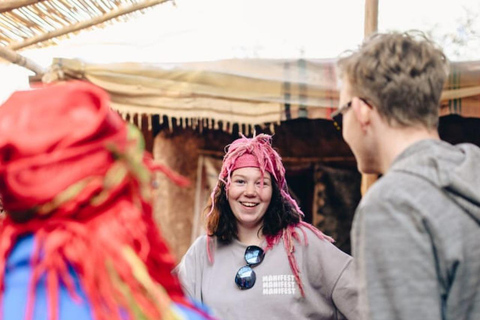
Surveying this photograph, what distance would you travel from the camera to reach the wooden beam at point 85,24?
416 cm

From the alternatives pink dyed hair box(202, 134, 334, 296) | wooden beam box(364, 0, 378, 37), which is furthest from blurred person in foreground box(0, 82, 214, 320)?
wooden beam box(364, 0, 378, 37)

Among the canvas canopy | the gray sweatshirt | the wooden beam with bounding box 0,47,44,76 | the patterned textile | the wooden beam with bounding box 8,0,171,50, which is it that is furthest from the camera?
the patterned textile

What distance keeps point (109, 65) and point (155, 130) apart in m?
1.11

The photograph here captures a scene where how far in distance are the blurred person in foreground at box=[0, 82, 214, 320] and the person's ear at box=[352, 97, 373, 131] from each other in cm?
71

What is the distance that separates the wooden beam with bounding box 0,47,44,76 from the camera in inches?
147

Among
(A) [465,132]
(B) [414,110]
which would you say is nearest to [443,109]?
(A) [465,132]

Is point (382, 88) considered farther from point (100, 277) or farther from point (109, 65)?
point (109, 65)

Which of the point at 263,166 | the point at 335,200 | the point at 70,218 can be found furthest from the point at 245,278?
the point at 335,200

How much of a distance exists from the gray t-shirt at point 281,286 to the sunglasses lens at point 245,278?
0.02 meters

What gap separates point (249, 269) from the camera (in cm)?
276

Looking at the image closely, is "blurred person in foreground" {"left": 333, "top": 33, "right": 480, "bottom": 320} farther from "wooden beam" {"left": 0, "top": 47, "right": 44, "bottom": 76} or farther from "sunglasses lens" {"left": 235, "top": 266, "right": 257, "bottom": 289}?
"wooden beam" {"left": 0, "top": 47, "right": 44, "bottom": 76}

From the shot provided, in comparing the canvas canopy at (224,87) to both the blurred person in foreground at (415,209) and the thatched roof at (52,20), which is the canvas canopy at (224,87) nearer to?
the thatched roof at (52,20)

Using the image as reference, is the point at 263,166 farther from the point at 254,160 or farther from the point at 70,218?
the point at 70,218

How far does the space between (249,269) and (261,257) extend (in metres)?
Result: 0.09
